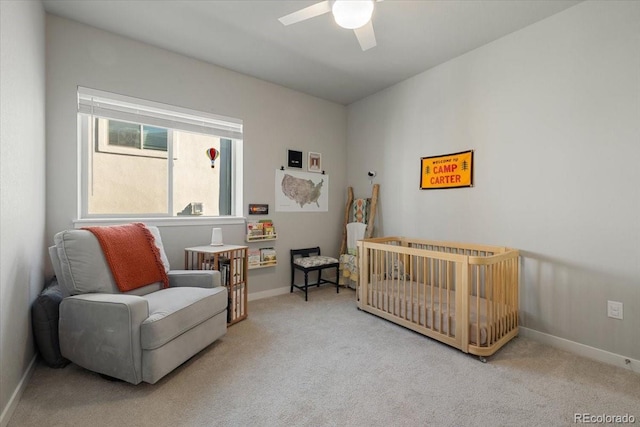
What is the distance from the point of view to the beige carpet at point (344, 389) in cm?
141

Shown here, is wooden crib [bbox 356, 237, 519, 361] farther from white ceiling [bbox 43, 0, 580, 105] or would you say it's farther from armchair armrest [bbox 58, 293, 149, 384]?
armchair armrest [bbox 58, 293, 149, 384]

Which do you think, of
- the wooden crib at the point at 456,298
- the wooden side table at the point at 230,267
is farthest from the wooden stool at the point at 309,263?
the wooden side table at the point at 230,267

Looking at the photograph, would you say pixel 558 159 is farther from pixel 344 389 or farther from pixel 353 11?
pixel 344 389

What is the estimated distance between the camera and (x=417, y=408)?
1.48 meters

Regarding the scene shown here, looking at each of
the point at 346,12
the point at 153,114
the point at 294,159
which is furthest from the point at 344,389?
the point at 153,114

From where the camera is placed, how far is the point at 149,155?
2.76m

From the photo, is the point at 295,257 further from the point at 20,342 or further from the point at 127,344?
the point at 20,342

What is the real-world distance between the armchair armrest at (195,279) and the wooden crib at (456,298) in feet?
4.67

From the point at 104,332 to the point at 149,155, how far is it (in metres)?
1.75

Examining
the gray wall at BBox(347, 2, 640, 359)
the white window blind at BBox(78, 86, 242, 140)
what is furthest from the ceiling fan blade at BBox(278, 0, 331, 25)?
the gray wall at BBox(347, 2, 640, 359)

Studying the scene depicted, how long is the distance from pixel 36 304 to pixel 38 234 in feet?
1.69

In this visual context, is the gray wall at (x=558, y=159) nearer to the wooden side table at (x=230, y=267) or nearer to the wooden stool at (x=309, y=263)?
the wooden stool at (x=309, y=263)

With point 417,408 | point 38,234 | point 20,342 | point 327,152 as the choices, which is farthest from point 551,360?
point 38,234

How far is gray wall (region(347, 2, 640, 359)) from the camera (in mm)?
1877
